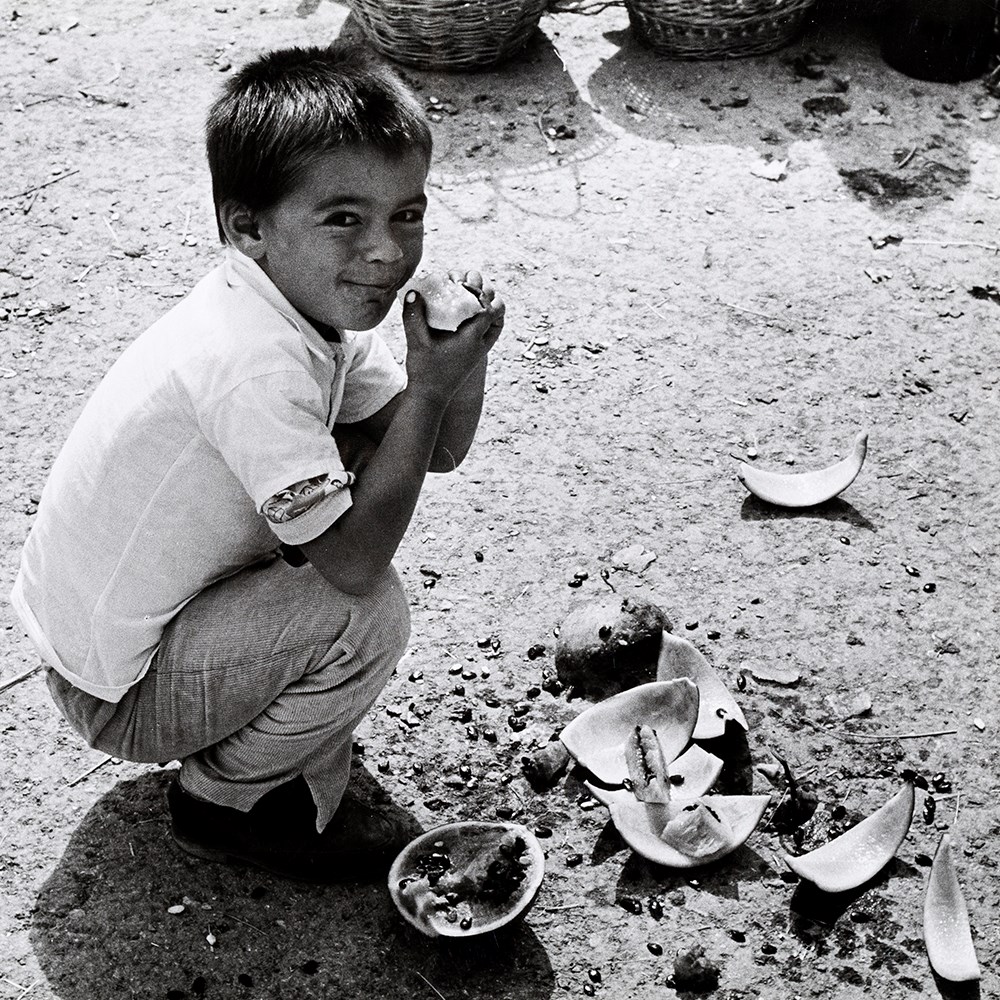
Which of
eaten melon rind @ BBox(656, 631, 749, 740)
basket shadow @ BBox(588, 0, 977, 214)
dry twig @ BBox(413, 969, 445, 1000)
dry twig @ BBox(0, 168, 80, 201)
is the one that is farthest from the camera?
basket shadow @ BBox(588, 0, 977, 214)

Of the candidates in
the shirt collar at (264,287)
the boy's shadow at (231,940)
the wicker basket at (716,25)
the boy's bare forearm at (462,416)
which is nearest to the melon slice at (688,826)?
the boy's shadow at (231,940)

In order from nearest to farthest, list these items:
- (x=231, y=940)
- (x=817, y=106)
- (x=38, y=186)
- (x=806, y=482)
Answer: (x=231, y=940), (x=806, y=482), (x=38, y=186), (x=817, y=106)

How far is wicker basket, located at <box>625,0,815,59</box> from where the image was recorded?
569cm

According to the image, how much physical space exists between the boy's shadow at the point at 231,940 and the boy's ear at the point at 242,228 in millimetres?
1293

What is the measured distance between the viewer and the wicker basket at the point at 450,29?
218 inches

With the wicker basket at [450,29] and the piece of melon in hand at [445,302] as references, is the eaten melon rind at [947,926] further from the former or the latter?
the wicker basket at [450,29]

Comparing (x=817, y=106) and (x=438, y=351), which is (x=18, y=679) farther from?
(x=817, y=106)

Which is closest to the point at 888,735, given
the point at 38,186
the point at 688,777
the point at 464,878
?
the point at 688,777

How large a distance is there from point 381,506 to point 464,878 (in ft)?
2.78

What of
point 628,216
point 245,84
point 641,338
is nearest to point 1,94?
point 628,216

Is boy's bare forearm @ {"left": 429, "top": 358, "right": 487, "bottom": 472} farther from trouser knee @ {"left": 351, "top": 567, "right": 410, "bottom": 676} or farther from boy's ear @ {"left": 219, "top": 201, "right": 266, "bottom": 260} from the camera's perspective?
boy's ear @ {"left": 219, "top": 201, "right": 266, "bottom": 260}

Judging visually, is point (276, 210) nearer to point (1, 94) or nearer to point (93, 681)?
point (93, 681)

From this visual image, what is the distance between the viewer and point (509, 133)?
17.8 ft

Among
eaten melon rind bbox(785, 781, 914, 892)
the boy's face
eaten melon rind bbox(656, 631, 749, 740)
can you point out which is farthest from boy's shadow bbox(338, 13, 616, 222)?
eaten melon rind bbox(785, 781, 914, 892)
